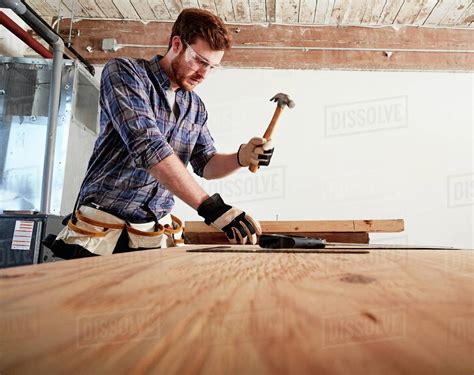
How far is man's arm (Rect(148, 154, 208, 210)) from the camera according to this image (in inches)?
52.6

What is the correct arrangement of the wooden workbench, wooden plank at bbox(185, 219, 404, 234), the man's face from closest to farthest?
the wooden workbench
the man's face
wooden plank at bbox(185, 219, 404, 234)

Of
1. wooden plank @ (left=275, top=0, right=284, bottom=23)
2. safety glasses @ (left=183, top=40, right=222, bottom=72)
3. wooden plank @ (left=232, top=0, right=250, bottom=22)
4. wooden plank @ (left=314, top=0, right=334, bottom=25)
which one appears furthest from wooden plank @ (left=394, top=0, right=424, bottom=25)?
safety glasses @ (left=183, top=40, right=222, bottom=72)

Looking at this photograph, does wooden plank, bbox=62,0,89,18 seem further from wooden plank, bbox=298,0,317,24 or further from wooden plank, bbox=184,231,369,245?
wooden plank, bbox=184,231,369,245

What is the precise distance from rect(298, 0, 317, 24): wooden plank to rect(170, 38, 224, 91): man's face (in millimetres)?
2461

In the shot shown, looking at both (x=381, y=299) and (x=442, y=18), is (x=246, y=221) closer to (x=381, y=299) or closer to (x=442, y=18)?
(x=381, y=299)

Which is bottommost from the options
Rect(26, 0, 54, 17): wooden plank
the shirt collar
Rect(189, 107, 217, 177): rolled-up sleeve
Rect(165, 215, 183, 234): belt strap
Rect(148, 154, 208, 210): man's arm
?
Rect(165, 215, 183, 234): belt strap

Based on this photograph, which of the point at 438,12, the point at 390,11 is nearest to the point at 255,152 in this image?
the point at 390,11

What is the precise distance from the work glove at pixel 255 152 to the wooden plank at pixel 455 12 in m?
2.93

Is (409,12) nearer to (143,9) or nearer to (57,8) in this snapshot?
(143,9)

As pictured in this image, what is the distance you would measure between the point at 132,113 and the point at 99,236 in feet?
1.40

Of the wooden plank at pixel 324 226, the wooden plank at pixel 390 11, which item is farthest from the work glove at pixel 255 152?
the wooden plank at pixel 390 11

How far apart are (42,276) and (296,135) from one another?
3613 mm

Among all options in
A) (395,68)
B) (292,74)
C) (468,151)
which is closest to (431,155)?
(468,151)

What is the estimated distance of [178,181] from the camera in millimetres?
1341
